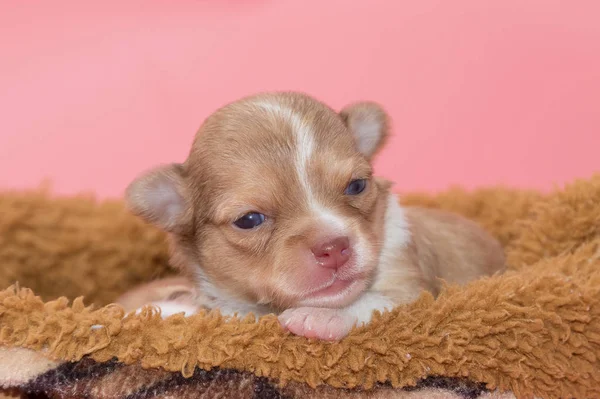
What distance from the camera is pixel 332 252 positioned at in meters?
2.42

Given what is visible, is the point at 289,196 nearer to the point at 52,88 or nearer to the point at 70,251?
the point at 70,251

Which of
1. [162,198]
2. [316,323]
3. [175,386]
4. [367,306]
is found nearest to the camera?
[175,386]

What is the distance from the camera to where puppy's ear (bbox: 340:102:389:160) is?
322cm

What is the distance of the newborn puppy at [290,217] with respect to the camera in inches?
98.5

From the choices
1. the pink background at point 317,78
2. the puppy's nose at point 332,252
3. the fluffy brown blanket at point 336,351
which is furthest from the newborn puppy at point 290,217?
the pink background at point 317,78

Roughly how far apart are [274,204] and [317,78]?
3.92 m

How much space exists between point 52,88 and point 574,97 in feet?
16.0

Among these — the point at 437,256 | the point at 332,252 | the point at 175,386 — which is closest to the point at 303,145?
the point at 332,252

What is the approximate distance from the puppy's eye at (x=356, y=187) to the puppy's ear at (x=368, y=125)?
424mm

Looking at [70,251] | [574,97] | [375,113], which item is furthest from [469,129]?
[70,251]

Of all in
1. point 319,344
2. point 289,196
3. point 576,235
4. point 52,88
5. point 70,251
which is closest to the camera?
point 319,344

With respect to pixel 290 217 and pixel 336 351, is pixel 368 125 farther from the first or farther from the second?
pixel 336 351

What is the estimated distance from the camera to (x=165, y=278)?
4.43 metres

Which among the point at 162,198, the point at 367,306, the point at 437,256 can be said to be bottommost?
the point at 437,256
